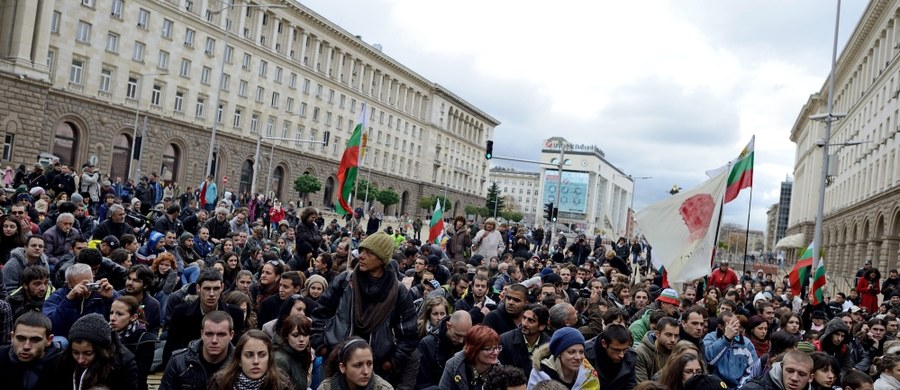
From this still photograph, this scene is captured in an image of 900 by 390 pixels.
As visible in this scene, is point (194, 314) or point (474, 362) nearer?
point (474, 362)

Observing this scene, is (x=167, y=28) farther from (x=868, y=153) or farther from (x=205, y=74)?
(x=868, y=153)

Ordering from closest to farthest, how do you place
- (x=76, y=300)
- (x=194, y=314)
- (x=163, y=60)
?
1. (x=76, y=300)
2. (x=194, y=314)
3. (x=163, y=60)

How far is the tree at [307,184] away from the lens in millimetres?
63875

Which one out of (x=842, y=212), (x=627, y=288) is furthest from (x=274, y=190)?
(x=627, y=288)

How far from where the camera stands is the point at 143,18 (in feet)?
158

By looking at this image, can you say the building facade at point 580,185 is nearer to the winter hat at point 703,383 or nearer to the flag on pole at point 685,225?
the flag on pole at point 685,225

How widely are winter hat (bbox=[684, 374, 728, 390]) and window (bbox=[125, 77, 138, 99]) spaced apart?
48.2m

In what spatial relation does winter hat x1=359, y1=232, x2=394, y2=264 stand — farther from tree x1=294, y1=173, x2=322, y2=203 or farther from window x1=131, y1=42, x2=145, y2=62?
tree x1=294, y1=173, x2=322, y2=203

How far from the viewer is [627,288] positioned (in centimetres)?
1129

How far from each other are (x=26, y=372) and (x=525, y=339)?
12.6 ft

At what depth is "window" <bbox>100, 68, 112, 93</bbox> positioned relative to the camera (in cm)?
4550

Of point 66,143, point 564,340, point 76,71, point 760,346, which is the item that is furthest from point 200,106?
point 564,340

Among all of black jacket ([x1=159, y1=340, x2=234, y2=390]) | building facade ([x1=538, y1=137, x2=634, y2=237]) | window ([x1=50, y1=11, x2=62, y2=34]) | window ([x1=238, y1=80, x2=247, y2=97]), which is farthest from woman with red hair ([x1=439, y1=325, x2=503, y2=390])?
building facade ([x1=538, y1=137, x2=634, y2=237])

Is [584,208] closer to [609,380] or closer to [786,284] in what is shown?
[786,284]
